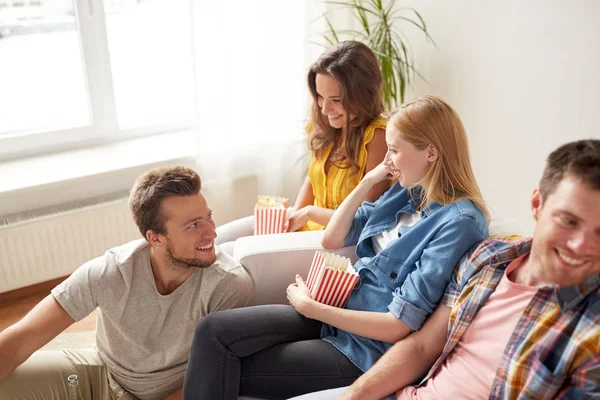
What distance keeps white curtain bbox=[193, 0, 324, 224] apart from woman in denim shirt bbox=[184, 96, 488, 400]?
1.24 m

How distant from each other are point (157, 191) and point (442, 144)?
2.72ft

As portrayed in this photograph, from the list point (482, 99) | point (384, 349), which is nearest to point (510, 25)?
point (482, 99)

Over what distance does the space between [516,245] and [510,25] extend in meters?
1.27

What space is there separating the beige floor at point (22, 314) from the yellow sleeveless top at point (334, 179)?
106 centimetres

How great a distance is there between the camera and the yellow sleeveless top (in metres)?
2.28

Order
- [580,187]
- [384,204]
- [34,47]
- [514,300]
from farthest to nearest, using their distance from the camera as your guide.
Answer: [34,47] → [384,204] → [514,300] → [580,187]

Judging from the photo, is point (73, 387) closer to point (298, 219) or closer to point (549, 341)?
point (298, 219)

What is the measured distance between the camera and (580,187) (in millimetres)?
1302

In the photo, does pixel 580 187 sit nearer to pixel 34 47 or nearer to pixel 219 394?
pixel 219 394

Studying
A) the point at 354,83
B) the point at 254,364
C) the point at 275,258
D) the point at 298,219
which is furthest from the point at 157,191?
the point at 354,83

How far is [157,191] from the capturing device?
1.88 meters

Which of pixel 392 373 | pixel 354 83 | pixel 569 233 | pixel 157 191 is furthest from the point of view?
pixel 354 83

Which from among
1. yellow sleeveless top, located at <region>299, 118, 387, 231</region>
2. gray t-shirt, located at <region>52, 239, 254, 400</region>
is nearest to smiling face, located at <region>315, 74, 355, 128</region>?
yellow sleeveless top, located at <region>299, 118, 387, 231</region>

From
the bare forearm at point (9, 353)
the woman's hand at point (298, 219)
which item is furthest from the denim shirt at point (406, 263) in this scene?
the bare forearm at point (9, 353)
